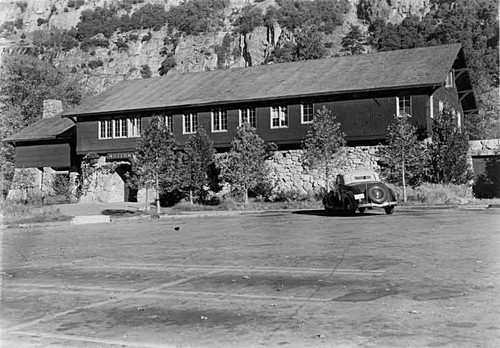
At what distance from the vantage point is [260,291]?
9.52 meters

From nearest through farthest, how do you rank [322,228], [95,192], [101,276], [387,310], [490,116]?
1. [387,310]
2. [101,276]
3. [322,228]
4. [95,192]
5. [490,116]

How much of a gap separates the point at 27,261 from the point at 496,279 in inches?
365

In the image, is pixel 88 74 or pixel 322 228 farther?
pixel 88 74

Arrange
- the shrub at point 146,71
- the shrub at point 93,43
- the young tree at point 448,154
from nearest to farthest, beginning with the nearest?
the young tree at point 448,154, the shrub at point 146,71, the shrub at point 93,43

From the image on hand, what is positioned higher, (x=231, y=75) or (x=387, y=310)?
(x=231, y=75)

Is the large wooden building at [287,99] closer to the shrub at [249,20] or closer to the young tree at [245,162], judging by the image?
the young tree at [245,162]

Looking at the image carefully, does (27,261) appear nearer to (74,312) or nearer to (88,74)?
(74,312)

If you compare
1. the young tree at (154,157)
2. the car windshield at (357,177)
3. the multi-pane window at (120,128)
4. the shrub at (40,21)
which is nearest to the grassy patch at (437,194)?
the car windshield at (357,177)

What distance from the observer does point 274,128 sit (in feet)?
137


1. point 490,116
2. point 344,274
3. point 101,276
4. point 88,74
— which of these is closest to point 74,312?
point 101,276

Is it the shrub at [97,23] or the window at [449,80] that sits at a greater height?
the shrub at [97,23]

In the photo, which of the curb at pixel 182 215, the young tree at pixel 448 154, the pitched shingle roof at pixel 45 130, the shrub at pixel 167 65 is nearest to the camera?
the curb at pixel 182 215

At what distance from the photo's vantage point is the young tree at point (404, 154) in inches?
1391

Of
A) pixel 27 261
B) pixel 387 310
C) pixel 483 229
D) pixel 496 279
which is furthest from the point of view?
pixel 483 229
